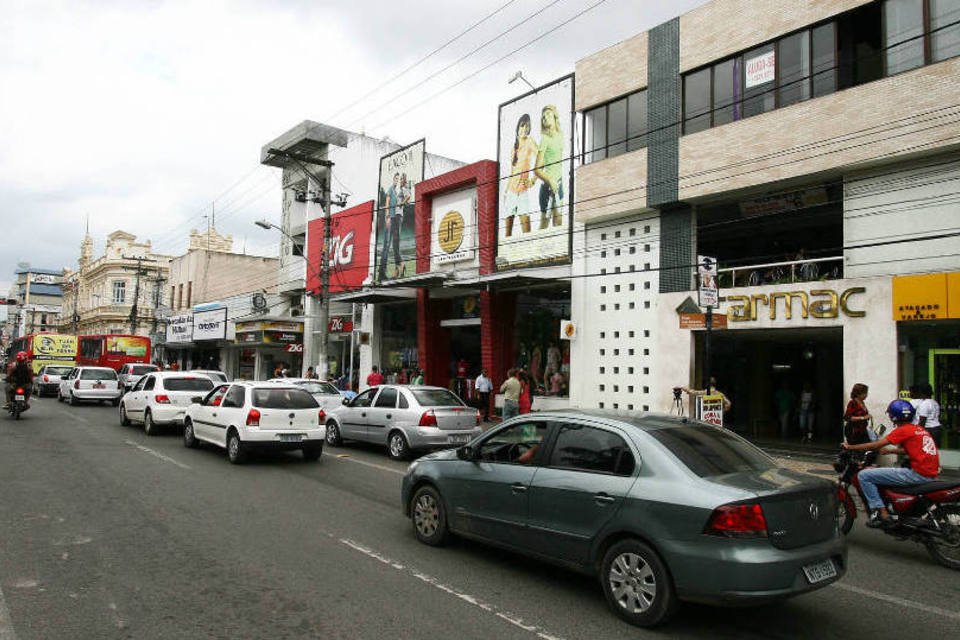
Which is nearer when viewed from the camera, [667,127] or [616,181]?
[667,127]

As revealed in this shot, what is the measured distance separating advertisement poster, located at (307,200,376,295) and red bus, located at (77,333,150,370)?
10680 millimetres

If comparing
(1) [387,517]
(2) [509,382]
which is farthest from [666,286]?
(1) [387,517]

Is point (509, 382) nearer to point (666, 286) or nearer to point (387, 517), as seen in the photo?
point (666, 286)

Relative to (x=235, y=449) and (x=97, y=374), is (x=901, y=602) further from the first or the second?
(x=97, y=374)

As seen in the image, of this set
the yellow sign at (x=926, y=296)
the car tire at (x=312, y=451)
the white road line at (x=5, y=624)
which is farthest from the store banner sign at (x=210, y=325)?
the white road line at (x=5, y=624)

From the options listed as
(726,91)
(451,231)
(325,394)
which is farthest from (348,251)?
(726,91)

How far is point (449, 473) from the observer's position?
6.61 metres

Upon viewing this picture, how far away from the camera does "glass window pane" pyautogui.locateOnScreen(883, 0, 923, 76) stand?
556 inches

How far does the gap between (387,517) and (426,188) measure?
2023cm

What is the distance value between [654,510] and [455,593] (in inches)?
68.6

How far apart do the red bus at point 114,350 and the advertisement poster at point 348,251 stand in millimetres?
10680

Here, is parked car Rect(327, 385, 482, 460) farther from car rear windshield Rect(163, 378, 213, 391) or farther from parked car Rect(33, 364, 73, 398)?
parked car Rect(33, 364, 73, 398)

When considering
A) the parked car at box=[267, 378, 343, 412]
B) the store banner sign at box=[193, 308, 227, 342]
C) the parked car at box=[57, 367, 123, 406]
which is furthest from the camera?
the store banner sign at box=[193, 308, 227, 342]

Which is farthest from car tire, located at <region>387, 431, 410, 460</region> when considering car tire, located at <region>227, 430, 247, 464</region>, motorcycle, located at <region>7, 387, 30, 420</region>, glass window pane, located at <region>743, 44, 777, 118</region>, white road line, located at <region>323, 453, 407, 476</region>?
motorcycle, located at <region>7, 387, 30, 420</region>
